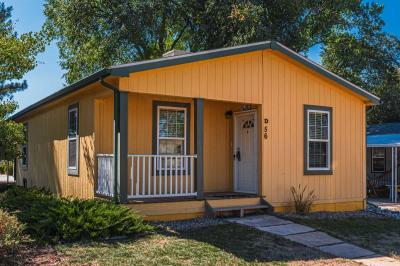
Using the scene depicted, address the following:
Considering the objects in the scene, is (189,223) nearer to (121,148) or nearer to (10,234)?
(121,148)

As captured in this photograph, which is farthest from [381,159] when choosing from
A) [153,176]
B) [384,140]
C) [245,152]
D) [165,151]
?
[153,176]

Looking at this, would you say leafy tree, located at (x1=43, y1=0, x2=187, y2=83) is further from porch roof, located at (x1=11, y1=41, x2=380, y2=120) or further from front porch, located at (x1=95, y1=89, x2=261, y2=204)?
front porch, located at (x1=95, y1=89, x2=261, y2=204)

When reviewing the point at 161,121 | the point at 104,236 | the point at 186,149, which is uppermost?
the point at 161,121

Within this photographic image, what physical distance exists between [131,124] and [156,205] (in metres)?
2.39

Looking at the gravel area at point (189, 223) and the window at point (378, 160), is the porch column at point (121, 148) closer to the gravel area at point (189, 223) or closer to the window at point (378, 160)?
the gravel area at point (189, 223)

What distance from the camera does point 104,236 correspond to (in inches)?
305

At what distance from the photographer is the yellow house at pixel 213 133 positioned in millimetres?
9805

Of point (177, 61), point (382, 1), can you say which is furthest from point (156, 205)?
point (382, 1)

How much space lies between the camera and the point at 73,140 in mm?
12414

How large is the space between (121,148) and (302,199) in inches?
203

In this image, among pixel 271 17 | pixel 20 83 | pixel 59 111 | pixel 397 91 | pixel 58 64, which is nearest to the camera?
pixel 59 111

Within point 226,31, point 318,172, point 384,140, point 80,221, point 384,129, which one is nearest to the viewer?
point 80,221

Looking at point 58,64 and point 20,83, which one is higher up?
point 58,64

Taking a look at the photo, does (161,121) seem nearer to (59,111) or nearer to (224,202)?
(224,202)
